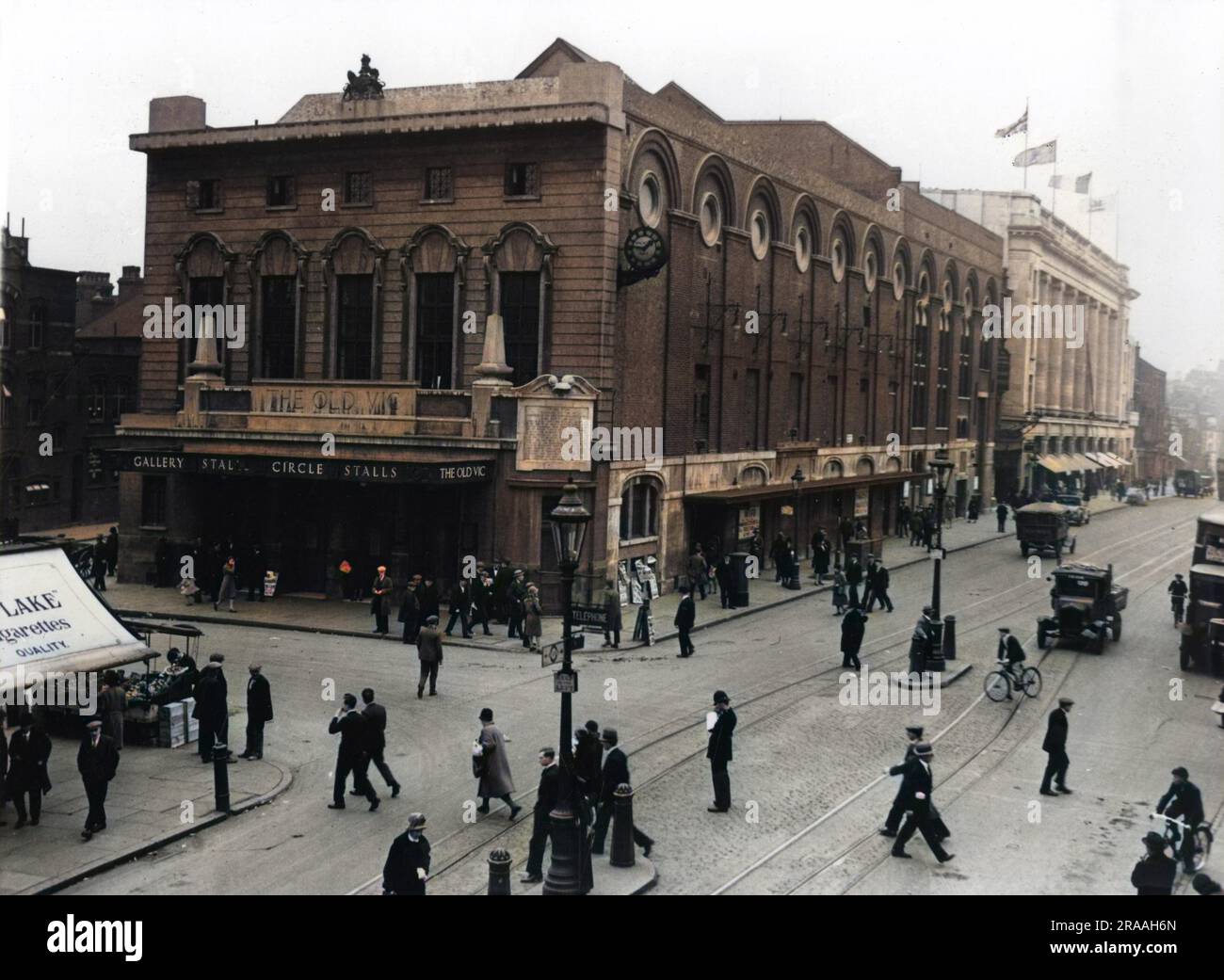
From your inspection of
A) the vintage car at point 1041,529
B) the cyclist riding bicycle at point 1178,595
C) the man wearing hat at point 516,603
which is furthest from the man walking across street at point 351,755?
the vintage car at point 1041,529

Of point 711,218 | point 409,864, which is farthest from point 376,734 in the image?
point 711,218

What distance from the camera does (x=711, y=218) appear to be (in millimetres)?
39031

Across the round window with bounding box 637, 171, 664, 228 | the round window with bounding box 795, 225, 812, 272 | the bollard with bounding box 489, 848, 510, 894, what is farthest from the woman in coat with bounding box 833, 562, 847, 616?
the bollard with bounding box 489, 848, 510, 894

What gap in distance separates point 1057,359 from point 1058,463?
823 centimetres

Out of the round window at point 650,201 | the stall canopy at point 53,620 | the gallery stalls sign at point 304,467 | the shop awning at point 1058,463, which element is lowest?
the stall canopy at point 53,620

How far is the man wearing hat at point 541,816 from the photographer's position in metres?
13.5

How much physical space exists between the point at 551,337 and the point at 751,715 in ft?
47.5

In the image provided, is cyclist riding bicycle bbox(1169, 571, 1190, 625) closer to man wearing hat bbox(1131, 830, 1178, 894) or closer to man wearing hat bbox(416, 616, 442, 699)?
man wearing hat bbox(416, 616, 442, 699)

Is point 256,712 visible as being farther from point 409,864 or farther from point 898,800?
point 898,800

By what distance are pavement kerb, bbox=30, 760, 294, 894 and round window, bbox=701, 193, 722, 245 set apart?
25.2m

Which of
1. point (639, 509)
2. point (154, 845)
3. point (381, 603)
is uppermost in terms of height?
point (639, 509)

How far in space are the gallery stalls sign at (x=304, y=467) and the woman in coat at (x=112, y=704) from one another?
41.8 feet

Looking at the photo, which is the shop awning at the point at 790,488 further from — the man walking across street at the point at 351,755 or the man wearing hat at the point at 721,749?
the man walking across street at the point at 351,755
